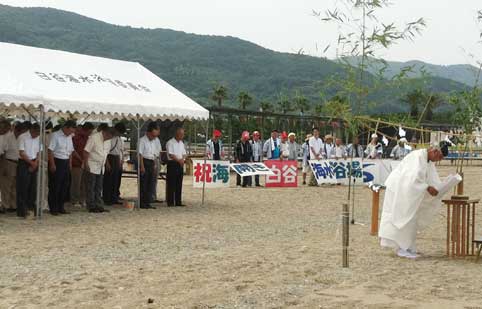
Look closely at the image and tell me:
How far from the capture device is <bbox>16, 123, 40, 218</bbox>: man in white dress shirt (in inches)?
496

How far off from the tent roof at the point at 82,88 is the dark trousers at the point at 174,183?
43.7 inches

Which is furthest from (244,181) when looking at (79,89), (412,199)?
(412,199)

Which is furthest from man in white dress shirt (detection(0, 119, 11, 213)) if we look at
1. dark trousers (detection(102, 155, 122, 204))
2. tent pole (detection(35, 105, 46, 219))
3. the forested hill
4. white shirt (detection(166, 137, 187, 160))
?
the forested hill

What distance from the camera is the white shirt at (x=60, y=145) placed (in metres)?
13.2

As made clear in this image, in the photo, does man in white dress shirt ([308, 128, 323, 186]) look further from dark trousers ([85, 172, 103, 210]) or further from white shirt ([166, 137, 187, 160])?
dark trousers ([85, 172, 103, 210])

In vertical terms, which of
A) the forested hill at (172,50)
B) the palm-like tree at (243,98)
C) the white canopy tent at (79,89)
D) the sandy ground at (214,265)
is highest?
the forested hill at (172,50)

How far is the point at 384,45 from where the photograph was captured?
10.6 metres

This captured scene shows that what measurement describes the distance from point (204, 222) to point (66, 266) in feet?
15.7

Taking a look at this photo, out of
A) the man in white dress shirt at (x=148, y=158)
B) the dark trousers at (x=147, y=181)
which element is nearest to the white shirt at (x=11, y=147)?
the man in white dress shirt at (x=148, y=158)

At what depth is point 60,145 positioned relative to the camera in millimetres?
13289

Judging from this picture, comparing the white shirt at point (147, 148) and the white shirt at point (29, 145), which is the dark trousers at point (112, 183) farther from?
the white shirt at point (29, 145)

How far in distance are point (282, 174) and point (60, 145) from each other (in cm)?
1007

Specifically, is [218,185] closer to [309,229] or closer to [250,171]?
[250,171]

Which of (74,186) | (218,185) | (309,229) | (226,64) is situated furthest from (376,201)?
(226,64)
